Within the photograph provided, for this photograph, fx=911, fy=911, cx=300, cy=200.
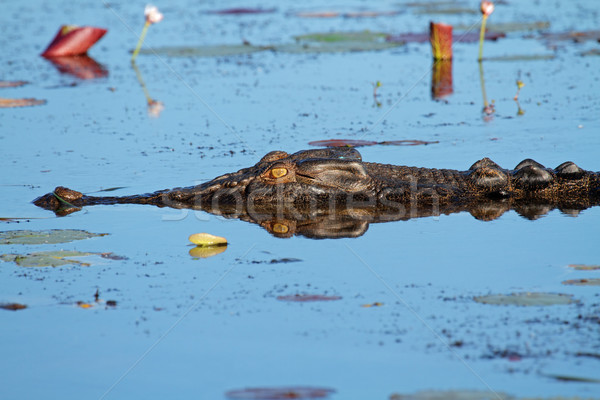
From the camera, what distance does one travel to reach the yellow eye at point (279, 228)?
23.1ft

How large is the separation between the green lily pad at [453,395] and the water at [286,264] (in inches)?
2.8

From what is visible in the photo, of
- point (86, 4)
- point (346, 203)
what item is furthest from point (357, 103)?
point (86, 4)

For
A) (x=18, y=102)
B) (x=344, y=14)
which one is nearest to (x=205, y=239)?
(x=18, y=102)

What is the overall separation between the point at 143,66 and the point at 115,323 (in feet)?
36.8

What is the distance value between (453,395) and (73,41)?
45.7 feet

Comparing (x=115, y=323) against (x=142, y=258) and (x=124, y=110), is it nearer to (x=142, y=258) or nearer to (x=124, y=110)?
(x=142, y=258)

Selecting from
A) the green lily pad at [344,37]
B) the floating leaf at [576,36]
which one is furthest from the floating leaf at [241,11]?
the floating leaf at [576,36]

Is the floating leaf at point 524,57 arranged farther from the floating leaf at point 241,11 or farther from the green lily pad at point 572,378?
the green lily pad at point 572,378

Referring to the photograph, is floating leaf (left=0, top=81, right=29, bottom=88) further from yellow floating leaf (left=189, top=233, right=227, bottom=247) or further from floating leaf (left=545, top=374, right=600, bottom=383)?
floating leaf (left=545, top=374, right=600, bottom=383)

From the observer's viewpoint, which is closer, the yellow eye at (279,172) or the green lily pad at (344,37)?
the yellow eye at (279,172)

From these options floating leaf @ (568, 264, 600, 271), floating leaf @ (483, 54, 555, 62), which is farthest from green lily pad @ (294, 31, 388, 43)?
floating leaf @ (568, 264, 600, 271)

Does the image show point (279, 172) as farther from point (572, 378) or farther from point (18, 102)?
point (18, 102)

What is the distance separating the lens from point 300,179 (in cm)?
762

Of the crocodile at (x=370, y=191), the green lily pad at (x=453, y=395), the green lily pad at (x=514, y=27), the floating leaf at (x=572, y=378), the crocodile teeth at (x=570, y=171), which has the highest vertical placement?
the green lily pad at (x=514, y=27)
